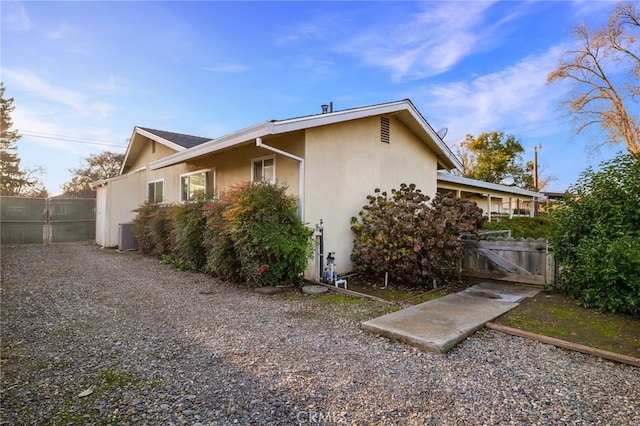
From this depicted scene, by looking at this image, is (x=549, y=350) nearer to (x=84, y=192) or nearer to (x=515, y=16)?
(x=515, y=16)

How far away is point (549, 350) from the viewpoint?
366 centimetres

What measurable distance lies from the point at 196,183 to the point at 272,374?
31.1ft

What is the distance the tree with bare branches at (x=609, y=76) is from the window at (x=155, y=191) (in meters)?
26.4

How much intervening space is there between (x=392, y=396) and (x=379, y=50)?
10.6 meters

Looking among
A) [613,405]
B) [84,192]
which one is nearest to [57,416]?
[613,405]

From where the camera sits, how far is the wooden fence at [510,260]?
6508 millimetres

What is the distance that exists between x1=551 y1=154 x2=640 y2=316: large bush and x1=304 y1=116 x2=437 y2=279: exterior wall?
397 centimetres

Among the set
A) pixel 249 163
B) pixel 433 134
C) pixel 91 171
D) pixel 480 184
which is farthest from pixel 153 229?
pixel 91 171

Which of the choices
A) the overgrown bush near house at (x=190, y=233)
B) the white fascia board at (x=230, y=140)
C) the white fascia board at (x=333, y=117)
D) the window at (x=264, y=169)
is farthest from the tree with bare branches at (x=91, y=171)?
the white fascia board at (x=333, y=117)

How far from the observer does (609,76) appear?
22859 millimetres

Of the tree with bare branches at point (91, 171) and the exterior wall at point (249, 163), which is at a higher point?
the tree with bare branches at point (91, 171)

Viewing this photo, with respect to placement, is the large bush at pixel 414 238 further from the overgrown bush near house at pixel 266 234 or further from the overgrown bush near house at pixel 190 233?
the overgrown bush near house at pixel 190 233

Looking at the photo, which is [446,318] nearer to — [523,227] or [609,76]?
[523,227]

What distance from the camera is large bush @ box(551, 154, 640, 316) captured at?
4.68 meters
